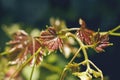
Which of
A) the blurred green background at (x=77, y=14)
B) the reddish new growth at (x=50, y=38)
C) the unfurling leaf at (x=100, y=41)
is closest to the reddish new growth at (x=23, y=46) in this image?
the reddish new growth at (x=50, y=38)

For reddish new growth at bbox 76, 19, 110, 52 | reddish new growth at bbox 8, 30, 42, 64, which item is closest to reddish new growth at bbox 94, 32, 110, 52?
reddish new growth at bbox 76, 19, 110, 52

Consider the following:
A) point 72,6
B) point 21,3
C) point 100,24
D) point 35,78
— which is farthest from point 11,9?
point 35,78

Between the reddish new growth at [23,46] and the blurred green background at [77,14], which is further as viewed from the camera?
the blurred green background at [77,14]

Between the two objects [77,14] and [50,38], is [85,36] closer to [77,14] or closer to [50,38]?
[50,38]

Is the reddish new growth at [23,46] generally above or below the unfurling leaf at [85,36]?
below

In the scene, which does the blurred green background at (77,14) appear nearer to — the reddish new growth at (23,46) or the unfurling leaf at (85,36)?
the reddish new growth at (23,46)

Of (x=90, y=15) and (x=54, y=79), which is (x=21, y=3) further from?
(x=54, y=79)
